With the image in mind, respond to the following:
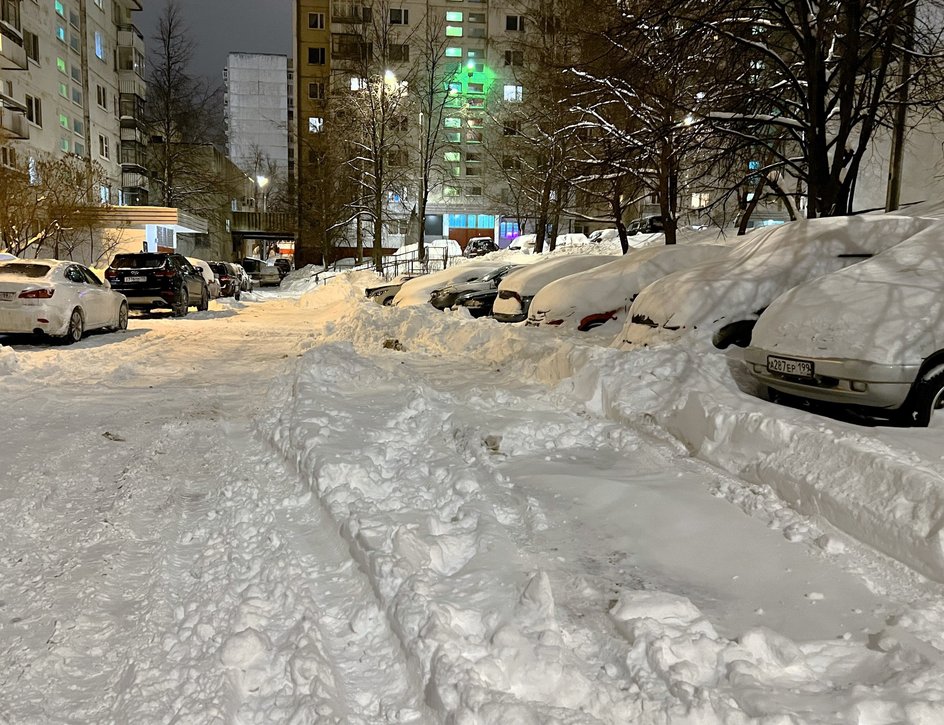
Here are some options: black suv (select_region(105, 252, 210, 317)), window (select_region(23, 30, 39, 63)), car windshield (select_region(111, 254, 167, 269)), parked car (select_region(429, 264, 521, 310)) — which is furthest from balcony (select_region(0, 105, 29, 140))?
parked car (select_region(429, 264, 521, 310))

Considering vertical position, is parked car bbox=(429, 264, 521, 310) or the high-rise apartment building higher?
the high-rise apartment building

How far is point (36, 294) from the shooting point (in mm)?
11250

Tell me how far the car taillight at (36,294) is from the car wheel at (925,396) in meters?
12.3

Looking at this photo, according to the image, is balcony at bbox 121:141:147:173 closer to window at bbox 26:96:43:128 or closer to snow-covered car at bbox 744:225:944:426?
window at bbox 26:96:43:128

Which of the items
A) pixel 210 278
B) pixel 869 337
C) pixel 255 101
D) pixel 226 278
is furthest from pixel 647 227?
pixel 255 101

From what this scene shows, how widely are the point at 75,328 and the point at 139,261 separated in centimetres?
610

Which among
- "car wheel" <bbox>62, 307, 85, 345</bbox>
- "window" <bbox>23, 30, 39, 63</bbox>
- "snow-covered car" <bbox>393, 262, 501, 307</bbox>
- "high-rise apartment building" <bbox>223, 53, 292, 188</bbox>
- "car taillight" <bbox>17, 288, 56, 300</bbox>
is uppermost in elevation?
"high-rise apartment building" <bbox>223, 53, 292, 188</bbox>

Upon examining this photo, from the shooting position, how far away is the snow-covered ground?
2.48 m

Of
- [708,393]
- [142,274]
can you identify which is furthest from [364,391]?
[142,274]

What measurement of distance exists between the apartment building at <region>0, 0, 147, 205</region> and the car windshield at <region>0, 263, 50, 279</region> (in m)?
18.6

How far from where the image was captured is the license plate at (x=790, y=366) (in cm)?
516

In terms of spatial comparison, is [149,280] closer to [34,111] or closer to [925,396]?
[925,396]

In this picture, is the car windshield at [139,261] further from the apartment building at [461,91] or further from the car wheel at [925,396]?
the apartment building at [461,91]

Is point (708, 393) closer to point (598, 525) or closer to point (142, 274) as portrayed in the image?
point (598, 525)
